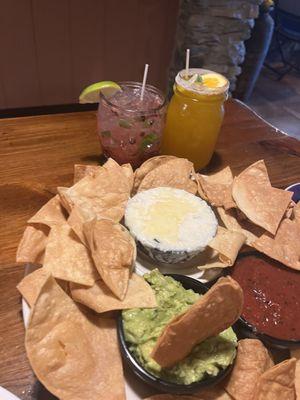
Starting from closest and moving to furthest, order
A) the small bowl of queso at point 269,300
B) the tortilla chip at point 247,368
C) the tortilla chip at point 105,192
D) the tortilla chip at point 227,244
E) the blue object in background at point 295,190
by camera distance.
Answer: the tortilla chip at point 247,368 → the small bowl of queso at point 269,300 → the tortilla chip at point 227,244 → the tortilla chip at point 105,192 → the blue object in background at point 295,190

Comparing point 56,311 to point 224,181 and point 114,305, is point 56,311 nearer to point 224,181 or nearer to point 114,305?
point 114,305

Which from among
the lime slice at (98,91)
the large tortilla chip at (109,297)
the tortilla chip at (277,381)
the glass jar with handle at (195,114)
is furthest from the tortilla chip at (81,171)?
the tortilla chip at (277,381)

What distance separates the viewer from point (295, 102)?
5.08 m

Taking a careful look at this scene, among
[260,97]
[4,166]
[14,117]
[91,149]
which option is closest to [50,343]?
[4,166]

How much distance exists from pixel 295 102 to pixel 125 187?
172 inches

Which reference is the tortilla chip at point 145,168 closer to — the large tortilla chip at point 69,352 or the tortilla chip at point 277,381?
the large tortilla chip at point 69,352

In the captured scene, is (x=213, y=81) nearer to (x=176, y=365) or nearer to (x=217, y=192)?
(x=217, y=192)

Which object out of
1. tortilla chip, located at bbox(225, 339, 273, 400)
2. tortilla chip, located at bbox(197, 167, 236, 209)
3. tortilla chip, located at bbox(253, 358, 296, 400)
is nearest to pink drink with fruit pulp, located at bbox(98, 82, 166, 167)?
tortilla chip, located at bbox(197, 167, 236, 209)

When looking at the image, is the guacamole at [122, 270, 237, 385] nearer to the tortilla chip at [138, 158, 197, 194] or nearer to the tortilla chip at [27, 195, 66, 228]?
the tortilla chip at [27, 195, 66, 228]

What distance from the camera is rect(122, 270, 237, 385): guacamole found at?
0.91 metres

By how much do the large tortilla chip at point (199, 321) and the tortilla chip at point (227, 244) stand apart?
0.31m

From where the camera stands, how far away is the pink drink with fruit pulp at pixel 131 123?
→ 1.46 meters

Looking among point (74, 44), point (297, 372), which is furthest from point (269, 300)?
point (74, 44)

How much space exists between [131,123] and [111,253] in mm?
585
